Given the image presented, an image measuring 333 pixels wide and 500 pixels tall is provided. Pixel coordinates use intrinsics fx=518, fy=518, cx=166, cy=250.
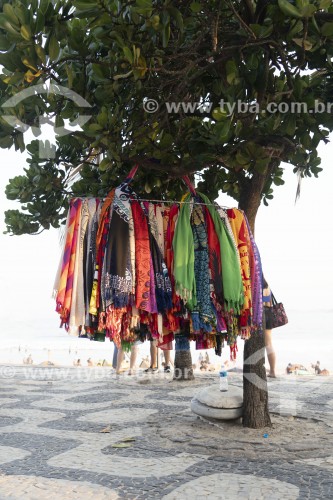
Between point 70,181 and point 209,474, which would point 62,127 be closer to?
point 70,181

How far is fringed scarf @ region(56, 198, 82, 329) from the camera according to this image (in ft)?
13.9

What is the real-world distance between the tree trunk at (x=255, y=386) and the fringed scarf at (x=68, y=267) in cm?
255

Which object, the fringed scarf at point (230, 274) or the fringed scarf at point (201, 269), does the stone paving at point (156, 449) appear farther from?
the fringed scarf at point (230, 274)

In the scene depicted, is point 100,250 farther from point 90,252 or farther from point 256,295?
point 256,295

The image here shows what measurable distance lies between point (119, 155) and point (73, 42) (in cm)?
108

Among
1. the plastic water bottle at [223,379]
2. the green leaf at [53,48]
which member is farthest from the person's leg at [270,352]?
the green leaf at [53,48]

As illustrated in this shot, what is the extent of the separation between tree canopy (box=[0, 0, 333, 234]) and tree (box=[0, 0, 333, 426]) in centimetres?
1

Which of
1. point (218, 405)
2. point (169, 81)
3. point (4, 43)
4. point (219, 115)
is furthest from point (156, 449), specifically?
point (4, 43)

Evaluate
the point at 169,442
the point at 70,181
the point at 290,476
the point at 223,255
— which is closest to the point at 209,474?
the point at 290,476

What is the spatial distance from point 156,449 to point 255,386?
55.7 inches

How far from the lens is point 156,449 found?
17.2ft

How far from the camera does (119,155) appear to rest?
476 centimetres

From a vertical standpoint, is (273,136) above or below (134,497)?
above

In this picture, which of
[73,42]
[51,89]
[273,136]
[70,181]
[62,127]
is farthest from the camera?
[70,181]
